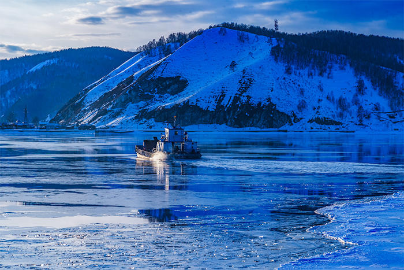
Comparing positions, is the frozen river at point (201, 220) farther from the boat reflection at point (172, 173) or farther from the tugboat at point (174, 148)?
the tugboat at point (174, 148)

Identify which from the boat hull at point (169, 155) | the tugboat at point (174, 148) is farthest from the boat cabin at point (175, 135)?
the boat hull at point (169, 155)

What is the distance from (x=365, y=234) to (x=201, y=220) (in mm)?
8606

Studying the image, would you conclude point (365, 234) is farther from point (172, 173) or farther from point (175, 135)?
point (175, 135)

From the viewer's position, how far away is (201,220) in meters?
28.5

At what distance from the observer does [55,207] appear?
32719 mm

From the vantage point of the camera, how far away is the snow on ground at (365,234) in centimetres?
1991

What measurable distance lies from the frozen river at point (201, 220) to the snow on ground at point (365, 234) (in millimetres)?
50

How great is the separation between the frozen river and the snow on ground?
0.05m

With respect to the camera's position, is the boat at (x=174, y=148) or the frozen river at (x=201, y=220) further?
the boat at (x=174, y=148)

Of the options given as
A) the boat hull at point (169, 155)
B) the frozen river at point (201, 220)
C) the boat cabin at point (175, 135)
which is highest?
the boat cabin at point (175, 135)

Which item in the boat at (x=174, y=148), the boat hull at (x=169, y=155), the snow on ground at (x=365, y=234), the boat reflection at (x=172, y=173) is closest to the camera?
the snow on ground at (x=365, y=234)

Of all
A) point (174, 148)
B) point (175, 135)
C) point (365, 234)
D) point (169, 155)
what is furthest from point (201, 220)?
point (175, 135)

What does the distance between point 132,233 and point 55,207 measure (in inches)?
375

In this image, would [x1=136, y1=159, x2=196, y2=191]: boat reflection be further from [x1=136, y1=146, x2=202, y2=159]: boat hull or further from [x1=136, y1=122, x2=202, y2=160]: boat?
[x1=136, y1=122, x2=202, y2=160]: boat
